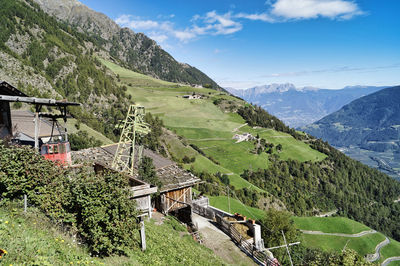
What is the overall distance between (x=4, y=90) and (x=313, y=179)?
5207 inches

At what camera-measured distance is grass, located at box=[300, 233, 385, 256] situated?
53.7 meters

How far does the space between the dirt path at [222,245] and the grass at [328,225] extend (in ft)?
129

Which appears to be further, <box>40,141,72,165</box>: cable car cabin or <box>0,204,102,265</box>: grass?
<box>40,141,72,165</box>: cable car cabin

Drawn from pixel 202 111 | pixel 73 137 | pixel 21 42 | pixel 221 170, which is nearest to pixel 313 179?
pixel 221 170

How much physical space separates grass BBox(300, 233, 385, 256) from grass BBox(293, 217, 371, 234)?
2109mm

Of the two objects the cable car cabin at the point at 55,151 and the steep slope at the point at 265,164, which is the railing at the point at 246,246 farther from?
the steep slope at the point at 265,164

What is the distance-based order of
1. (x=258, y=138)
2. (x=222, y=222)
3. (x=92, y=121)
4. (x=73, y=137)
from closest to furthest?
(x=222, y=222)
(x=73, y=137)
(x=92, y=121)
(x=258, y=138)

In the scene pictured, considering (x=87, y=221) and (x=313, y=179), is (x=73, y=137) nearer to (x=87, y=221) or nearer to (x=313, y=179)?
(x=87, y=221)

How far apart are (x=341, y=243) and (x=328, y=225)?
5267 mm

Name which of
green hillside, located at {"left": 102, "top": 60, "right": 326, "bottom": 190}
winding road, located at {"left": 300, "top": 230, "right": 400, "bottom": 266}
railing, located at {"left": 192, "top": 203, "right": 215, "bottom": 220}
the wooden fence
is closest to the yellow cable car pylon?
railing, located at {"left": 192, "top": 203, "right": 215, "bottom": 220}

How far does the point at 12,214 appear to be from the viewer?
32.6 ft

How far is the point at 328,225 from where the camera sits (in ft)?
198

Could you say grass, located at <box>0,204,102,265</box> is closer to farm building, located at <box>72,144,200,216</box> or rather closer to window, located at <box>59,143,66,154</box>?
window, located at <box>59,143,66,154</box>

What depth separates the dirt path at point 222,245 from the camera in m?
21.1
